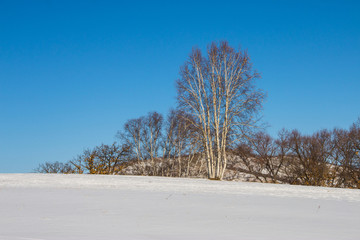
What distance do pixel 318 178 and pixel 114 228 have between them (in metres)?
28.9

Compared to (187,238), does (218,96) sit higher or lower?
higher

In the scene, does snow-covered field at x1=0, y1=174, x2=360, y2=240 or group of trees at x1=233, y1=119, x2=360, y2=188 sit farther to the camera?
group of trees at x1=233, y1=119, x2=360, y2=188

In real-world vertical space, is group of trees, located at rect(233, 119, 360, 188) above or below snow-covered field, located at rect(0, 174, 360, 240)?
above

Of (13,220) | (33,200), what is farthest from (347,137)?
(13,220)

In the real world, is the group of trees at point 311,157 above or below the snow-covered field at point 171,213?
above

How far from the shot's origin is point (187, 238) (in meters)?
7.24

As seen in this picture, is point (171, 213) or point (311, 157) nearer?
point (171, 213)

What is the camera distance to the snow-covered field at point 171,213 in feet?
25.7

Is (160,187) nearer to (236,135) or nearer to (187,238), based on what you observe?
(236,135)

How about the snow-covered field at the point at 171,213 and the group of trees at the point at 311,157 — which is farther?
the group of trees at the point at 311,157

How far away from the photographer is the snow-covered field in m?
7.82

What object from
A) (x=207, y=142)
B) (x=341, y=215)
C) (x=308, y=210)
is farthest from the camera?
(x=207, y=142)

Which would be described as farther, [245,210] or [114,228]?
[245,210]

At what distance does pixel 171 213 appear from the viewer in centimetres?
1067
